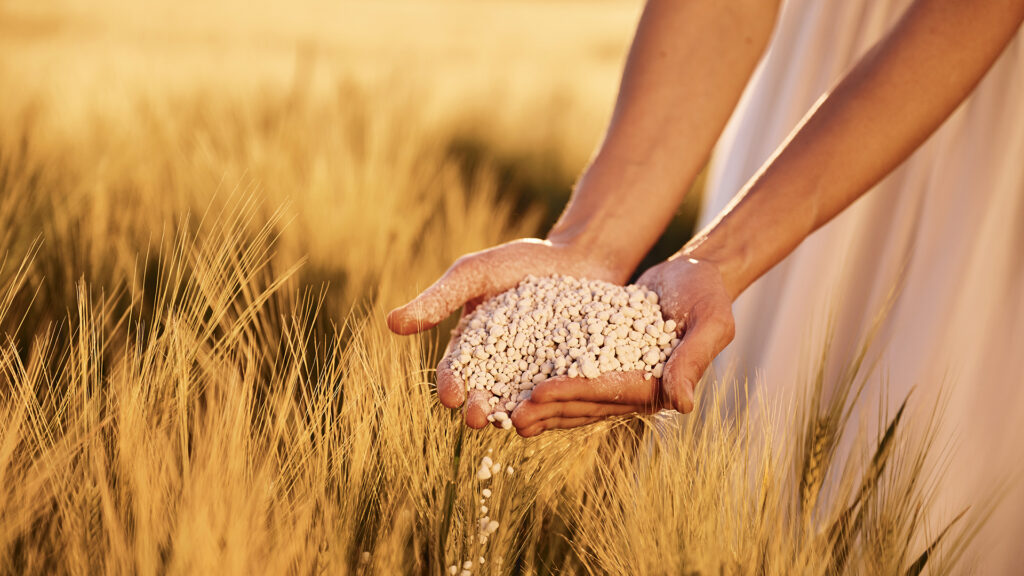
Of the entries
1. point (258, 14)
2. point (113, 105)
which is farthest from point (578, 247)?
point (258, 14)

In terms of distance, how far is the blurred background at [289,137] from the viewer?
1423mm

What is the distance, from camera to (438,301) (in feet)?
3.20

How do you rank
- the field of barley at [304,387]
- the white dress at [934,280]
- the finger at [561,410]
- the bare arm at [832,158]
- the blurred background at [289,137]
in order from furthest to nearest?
the blurred background at [289,137], the white dress at [934,280], the bare arm at [832,158], the finger at [561,410], the field of barley at [304,387]

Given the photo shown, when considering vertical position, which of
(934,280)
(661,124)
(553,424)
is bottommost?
(553,424)

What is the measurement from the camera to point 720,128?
1214 millimetres

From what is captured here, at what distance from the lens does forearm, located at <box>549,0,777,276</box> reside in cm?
116

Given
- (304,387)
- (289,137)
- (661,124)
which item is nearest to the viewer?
(304,387)

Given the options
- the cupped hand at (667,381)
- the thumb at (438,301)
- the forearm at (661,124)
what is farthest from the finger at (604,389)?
the forearm at (661,124)

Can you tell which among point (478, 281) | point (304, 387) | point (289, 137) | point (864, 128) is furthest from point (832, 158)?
point (289, 137)

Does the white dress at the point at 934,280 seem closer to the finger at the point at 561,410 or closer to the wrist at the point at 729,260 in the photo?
the wrist at the point at 729,260

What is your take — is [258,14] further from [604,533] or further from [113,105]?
[604,533]

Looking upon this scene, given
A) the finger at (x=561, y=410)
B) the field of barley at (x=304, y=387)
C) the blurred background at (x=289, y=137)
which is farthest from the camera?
the blurred background at (x=289, y=137)

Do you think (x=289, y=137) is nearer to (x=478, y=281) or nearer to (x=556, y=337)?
(x=478, y=281)

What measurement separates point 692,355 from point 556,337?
0.52 ft
